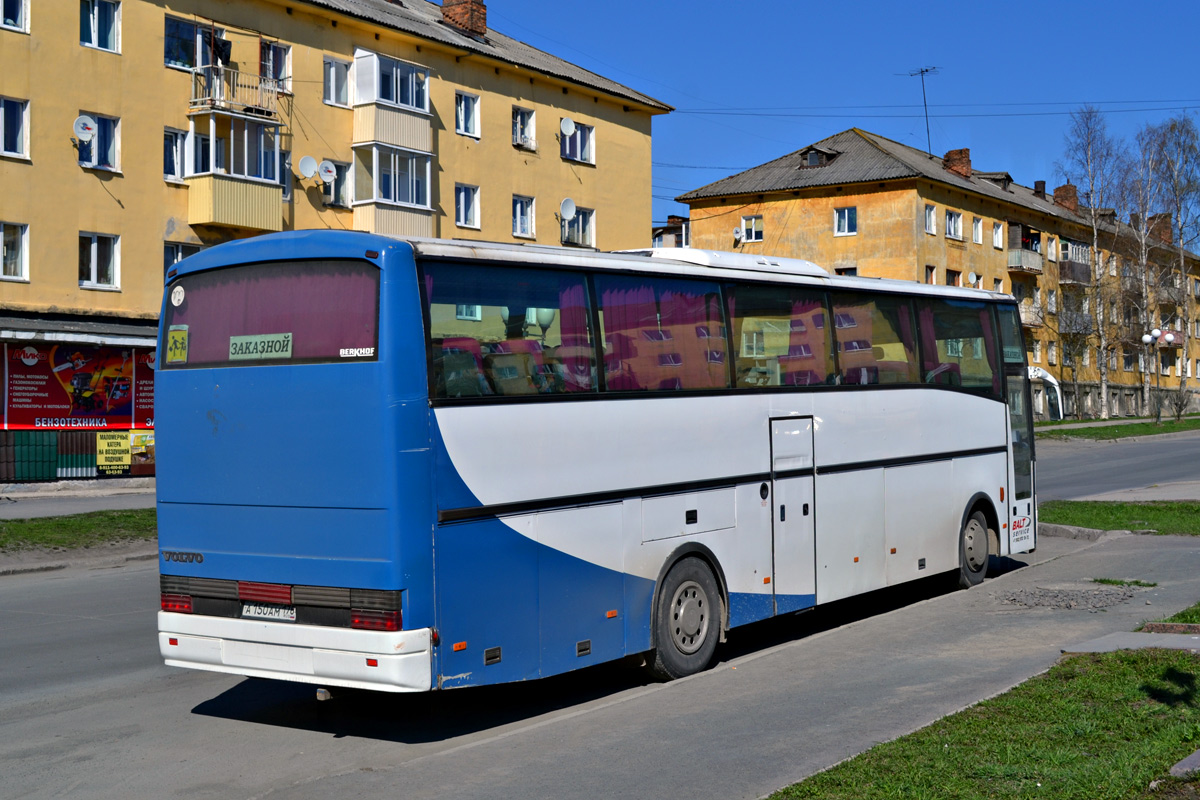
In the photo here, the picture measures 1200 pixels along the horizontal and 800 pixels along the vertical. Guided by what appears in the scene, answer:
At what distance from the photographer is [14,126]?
92.5 ft

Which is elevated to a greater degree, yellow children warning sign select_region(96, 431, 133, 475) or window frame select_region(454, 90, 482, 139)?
window frame select_region(454, 90, 482, 139)

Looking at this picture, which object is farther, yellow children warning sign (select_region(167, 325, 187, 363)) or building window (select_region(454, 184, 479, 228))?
building window (select_region(454, 184, 479, 228))

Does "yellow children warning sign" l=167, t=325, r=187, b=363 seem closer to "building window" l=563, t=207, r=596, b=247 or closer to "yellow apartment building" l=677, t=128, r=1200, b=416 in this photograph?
"building window" l=563, t=207, r=596, b=247

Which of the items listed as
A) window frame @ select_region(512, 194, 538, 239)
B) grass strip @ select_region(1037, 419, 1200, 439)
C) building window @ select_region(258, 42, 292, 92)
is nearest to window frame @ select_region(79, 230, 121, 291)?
building window @ select_region(258, 42, 292, 92)

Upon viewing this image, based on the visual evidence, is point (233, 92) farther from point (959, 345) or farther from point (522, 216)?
point (959, 345)

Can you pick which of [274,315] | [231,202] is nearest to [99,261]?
[231,202]

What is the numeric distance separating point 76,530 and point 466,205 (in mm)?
22754

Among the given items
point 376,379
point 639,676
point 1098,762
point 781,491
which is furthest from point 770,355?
point 1098,762

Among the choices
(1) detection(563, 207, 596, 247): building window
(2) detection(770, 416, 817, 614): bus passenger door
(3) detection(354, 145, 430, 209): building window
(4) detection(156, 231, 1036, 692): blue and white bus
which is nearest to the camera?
(4) detection(156, 231, 1036, 692): blue and white bus

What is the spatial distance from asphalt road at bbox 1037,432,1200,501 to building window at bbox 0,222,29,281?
22.7 m

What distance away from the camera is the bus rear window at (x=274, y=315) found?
732 centimetres

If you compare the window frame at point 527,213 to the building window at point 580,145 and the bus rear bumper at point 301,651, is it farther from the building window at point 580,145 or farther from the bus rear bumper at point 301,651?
the bus rear bumper at point 301,651

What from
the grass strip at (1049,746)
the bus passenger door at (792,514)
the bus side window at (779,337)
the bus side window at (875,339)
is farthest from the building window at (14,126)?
the grass strip at (1049,746)

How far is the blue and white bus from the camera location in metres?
7.23
